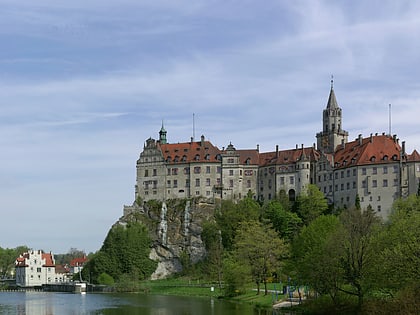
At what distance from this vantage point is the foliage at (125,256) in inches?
4735

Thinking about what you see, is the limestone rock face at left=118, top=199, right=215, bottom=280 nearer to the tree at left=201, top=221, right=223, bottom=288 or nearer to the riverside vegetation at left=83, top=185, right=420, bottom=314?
the riverside vegetation at left=83, top=185, right=420, bottom=314

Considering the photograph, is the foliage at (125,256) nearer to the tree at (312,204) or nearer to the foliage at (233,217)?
the foliage at (233,217)

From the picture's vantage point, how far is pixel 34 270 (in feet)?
530

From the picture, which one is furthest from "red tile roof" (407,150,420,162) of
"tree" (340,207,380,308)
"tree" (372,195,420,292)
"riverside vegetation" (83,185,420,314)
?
"tree" (372,195,420,292)

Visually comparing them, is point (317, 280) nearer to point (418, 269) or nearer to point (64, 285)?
point (418, 269)

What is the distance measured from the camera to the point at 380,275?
148 feet

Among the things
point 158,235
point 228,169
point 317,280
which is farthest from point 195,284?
point 317,280

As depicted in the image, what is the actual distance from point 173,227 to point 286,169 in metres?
22.9

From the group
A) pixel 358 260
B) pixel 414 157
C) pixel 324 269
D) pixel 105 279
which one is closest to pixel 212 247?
pixel 105 279

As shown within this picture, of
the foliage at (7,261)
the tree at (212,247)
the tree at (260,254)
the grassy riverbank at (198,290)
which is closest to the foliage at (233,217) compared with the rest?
the tree at (212,247)

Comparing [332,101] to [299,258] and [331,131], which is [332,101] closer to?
[331,131]

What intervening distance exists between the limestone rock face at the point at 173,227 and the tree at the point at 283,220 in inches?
599

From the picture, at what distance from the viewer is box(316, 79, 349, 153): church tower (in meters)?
129

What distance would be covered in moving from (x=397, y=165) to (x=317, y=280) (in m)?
64.8
